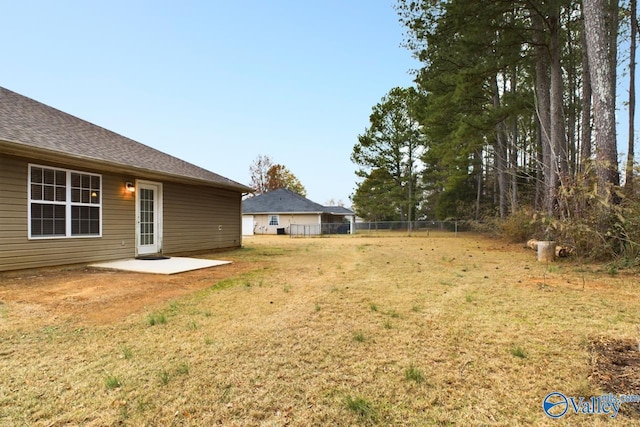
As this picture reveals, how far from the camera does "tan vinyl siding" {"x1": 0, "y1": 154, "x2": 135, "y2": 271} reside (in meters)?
5.45

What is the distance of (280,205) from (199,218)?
1628 centimetres

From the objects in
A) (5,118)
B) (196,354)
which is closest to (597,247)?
(196,354)

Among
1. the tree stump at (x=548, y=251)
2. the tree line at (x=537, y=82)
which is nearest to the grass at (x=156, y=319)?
the tree line at (x=537, y=82)

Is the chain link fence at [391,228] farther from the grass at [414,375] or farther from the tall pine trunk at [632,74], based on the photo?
the grass at [414,375]

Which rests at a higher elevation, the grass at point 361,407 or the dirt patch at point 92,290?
the dirt patch at point 92,290

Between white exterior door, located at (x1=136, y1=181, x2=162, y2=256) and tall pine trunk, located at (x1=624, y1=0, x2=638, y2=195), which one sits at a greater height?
tall pine trunk, located at (x1=624, y1=0, x2=638, y2=195)

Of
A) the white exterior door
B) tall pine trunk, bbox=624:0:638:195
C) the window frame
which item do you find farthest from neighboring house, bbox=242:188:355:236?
the window frame

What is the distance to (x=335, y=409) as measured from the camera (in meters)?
1.79

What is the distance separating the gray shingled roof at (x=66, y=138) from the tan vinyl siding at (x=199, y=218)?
0.66 m

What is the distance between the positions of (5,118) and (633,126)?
59.6 ft

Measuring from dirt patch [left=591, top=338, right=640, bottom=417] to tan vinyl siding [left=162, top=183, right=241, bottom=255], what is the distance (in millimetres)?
8679

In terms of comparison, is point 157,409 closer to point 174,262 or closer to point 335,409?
point 335,409

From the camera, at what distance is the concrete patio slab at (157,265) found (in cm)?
617

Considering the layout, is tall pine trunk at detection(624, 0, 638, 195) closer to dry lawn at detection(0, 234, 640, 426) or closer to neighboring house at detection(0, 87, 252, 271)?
dry lawn at detection(0, 234, 640, 426)
